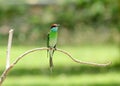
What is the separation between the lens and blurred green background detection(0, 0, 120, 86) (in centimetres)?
1294

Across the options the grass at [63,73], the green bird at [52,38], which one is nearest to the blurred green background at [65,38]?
the grass at [63,73]

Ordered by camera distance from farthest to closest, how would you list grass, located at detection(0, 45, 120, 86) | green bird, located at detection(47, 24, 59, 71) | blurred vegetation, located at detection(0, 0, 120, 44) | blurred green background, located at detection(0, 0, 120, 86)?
blurred vegetation, located at detection(0, 0, 120, 44) → blurred green background, located at detection(0, 0, 120, 86) → grass, located at detection(0, 45, 120, 86) → green bird, located at detection(47, 24, 59, 71)

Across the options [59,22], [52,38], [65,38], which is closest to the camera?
[52,38]

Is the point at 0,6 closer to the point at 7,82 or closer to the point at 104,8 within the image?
the point at 104,8

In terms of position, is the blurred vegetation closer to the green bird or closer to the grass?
the grass

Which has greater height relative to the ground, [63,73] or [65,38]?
[65,38]

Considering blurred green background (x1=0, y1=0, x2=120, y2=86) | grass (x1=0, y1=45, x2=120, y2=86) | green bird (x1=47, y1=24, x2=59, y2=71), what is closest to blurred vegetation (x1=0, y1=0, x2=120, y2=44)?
blurred green background (x1=0, y1=0, x2=120, y2=86)

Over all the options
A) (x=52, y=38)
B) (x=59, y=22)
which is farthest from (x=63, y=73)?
(x=52, y=38)

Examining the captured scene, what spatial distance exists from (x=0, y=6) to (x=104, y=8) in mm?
7171

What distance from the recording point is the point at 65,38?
823 inches

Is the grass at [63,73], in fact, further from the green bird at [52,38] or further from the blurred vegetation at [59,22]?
the green bird at [52,38]

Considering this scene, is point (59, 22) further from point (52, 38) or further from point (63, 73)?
point (52, 38)

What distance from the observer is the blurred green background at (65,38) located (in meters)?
12.9

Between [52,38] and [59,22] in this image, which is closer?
[52,38]
